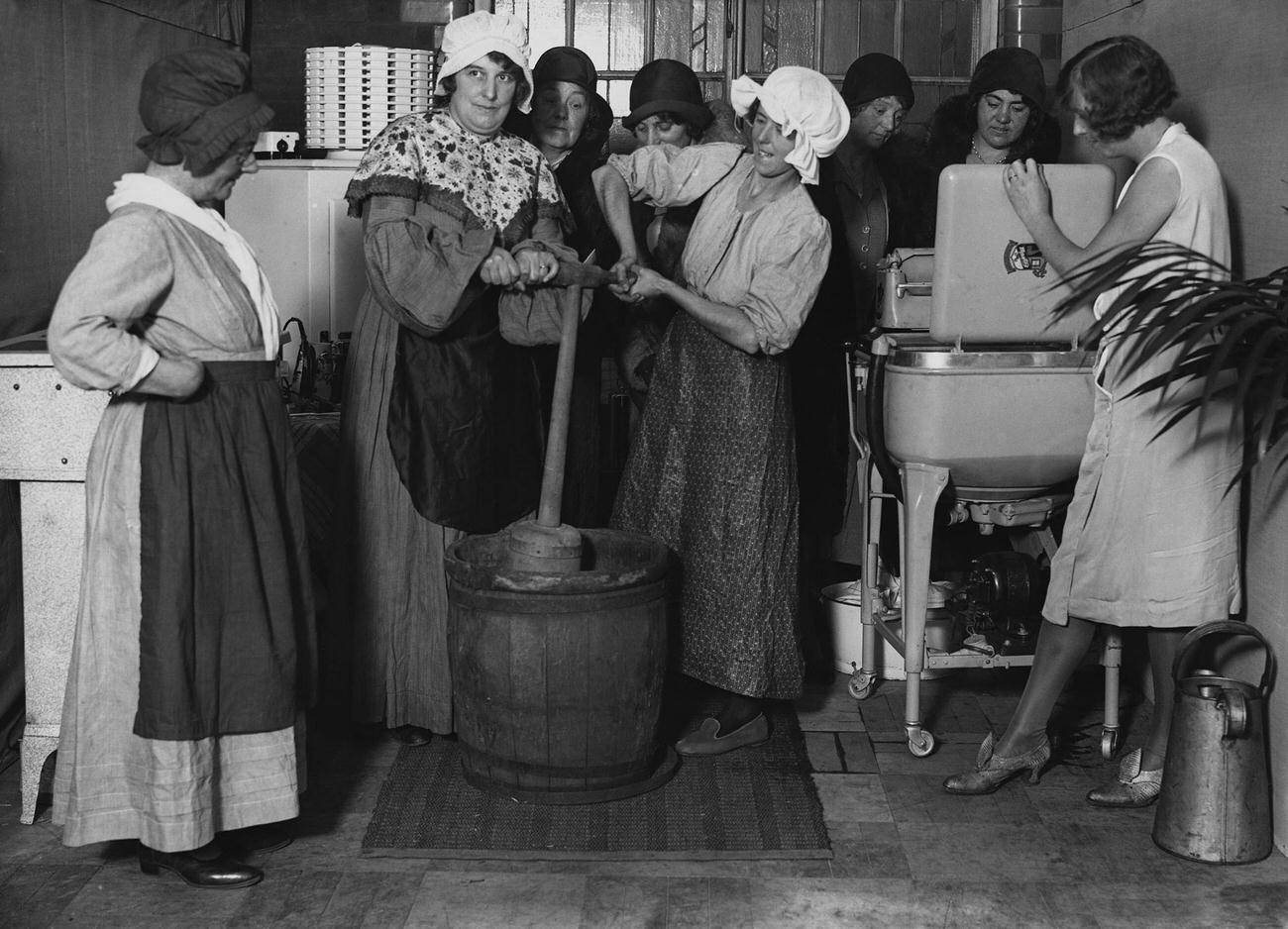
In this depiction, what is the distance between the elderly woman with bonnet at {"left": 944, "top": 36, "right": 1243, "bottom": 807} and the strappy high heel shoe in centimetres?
29

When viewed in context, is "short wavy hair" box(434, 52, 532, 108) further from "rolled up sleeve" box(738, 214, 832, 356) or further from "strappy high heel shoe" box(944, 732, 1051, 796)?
"strappy high heel shoe" box(944, 732, 1051, 796)

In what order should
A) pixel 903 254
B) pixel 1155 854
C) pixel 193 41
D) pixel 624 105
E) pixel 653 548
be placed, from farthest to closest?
1. pixel 624 105
2. pixel 193 41
3. pixel 903 254
4. pixel 653 548
5. pixel 1155 854

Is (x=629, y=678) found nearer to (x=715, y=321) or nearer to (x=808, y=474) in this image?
(x=715, y=321)

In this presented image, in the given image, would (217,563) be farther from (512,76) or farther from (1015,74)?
(1015,74)

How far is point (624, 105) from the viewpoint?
6008 millimetres

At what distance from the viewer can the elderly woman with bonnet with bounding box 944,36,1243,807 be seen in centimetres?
304

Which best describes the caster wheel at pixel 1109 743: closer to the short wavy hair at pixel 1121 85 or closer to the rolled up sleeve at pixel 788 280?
the rolled up sleeve at pixel 788 280

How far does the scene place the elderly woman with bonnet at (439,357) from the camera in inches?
130

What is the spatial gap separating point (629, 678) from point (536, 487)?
0.72 meters

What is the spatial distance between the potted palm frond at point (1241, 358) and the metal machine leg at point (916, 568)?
0.55 metres

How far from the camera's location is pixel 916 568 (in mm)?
3527

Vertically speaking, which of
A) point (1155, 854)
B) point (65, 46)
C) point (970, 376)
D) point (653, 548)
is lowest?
point (1155, 854)

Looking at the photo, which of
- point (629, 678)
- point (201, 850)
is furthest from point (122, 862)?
point (629, 678)

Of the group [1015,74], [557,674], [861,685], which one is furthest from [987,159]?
[557,674]
